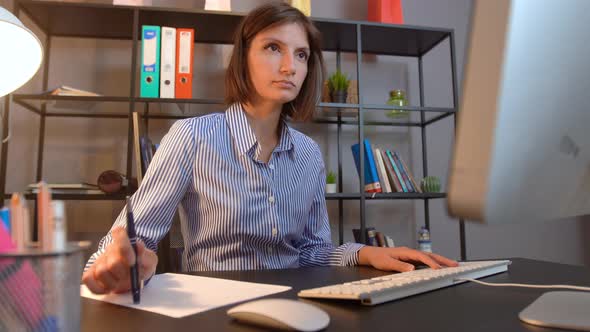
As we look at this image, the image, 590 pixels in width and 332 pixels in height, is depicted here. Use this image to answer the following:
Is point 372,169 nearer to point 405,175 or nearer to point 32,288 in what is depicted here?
point 405,175

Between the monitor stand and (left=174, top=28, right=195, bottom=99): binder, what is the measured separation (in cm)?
162

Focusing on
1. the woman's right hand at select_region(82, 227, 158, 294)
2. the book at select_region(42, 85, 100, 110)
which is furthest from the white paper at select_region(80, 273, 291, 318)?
the book at select_region(42, 85, 100, 110)

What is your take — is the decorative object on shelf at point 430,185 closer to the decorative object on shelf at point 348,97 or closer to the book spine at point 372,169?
the book spine at point 372,169

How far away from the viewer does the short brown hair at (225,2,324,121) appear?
1312 mm

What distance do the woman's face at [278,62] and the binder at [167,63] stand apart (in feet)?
2.08

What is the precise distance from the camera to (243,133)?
1.19m

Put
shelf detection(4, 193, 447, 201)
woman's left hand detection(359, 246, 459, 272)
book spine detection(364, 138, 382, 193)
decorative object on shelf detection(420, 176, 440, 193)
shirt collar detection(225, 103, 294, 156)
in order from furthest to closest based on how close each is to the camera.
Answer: decorative object on shelf detection(420, 176, 440, 193) < book spine detection(364, 138, 382, 193) < shelf detection(4, 193, 447, 201) < shirt collar detection(225, 103, 294, 156) < woman's left hand detection(359, 246, 459, 272)

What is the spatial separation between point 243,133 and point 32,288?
877 mm

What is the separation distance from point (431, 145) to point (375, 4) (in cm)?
85

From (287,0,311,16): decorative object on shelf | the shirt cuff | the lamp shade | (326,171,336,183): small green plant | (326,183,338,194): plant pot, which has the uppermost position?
(287,0,311,16): decorative object on shelf

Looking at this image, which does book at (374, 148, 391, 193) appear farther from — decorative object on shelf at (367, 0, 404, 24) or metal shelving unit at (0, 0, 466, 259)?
decorative object on shelf at (367, 0, 404, 24)

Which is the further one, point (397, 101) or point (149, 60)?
point (397, 101)

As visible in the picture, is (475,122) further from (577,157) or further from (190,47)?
(190,47)

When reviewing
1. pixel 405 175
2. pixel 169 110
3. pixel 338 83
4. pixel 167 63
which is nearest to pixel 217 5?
pixel 167 63
